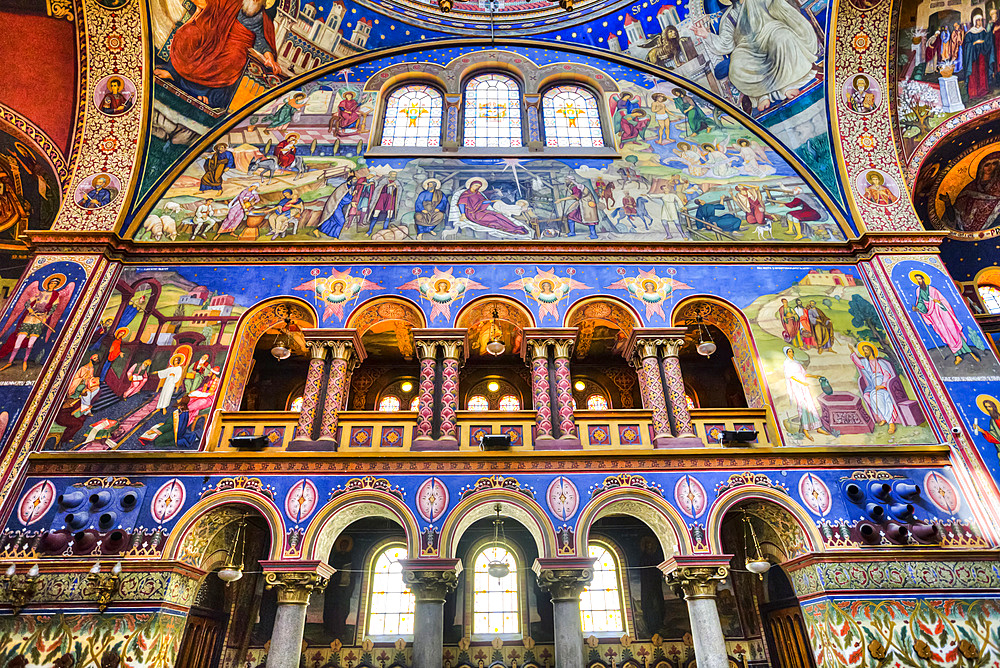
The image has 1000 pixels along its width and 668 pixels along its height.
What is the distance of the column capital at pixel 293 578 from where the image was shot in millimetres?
9852

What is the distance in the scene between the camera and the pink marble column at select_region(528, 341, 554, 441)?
11.4 m

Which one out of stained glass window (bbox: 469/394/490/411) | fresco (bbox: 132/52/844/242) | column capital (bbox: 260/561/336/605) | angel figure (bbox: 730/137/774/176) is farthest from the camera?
stained glass window (bbox: 469/394/490/411)

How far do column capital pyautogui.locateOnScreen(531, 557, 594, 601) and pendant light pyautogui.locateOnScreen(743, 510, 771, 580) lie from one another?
267cm

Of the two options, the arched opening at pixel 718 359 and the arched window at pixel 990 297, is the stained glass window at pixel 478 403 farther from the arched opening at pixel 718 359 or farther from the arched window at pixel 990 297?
the arched window at pixel 990 297

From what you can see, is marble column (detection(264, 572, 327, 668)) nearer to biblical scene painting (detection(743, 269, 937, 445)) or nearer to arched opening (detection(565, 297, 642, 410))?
arched opening (detection(565, 297, 642, 410))

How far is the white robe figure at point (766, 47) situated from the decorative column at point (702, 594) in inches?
487

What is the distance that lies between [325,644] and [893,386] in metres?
13.3

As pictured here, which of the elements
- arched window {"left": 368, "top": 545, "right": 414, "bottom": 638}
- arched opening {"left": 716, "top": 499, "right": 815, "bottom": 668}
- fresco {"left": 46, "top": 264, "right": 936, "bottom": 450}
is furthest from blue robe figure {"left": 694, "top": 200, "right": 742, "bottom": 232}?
arched window {"left": 368, "top": 545, "right": 414, "bottom": 638}

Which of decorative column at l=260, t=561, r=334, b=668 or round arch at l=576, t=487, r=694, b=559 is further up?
round arch at l=576, t=487, r=694, b=559

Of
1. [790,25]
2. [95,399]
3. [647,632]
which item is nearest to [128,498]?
[95,399]

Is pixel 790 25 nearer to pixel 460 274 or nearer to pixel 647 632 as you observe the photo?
pixel 460 274

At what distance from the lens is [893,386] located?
1178 centimetres

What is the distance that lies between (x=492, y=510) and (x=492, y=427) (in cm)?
163

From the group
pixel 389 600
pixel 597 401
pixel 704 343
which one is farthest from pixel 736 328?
pixel 389 600
